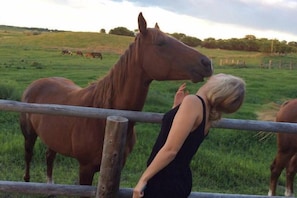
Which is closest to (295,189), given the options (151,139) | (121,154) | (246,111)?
(151,139)

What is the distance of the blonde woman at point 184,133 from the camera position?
8.18ft

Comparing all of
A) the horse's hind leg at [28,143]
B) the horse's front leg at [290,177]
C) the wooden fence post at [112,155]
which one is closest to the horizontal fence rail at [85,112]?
the wooden fence post at [112,155]

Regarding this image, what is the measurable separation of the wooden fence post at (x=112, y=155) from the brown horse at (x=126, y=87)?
0.55 m

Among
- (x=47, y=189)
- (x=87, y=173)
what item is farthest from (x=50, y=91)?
(x=47, y=189)

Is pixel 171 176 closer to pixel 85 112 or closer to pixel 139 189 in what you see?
pixel 139 189

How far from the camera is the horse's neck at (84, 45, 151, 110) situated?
3.71m

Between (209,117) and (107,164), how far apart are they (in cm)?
97

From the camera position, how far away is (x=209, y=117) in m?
2.64

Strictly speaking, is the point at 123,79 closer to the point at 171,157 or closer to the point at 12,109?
the point at 12,109

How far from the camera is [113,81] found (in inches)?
152

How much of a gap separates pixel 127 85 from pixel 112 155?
77 centimetres

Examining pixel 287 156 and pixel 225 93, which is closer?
pixel 225 93

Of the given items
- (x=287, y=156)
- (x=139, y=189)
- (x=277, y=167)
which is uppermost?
(x=139, y=189)

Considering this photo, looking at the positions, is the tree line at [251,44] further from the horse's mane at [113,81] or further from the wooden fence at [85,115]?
the wooden fence at [85,115]
